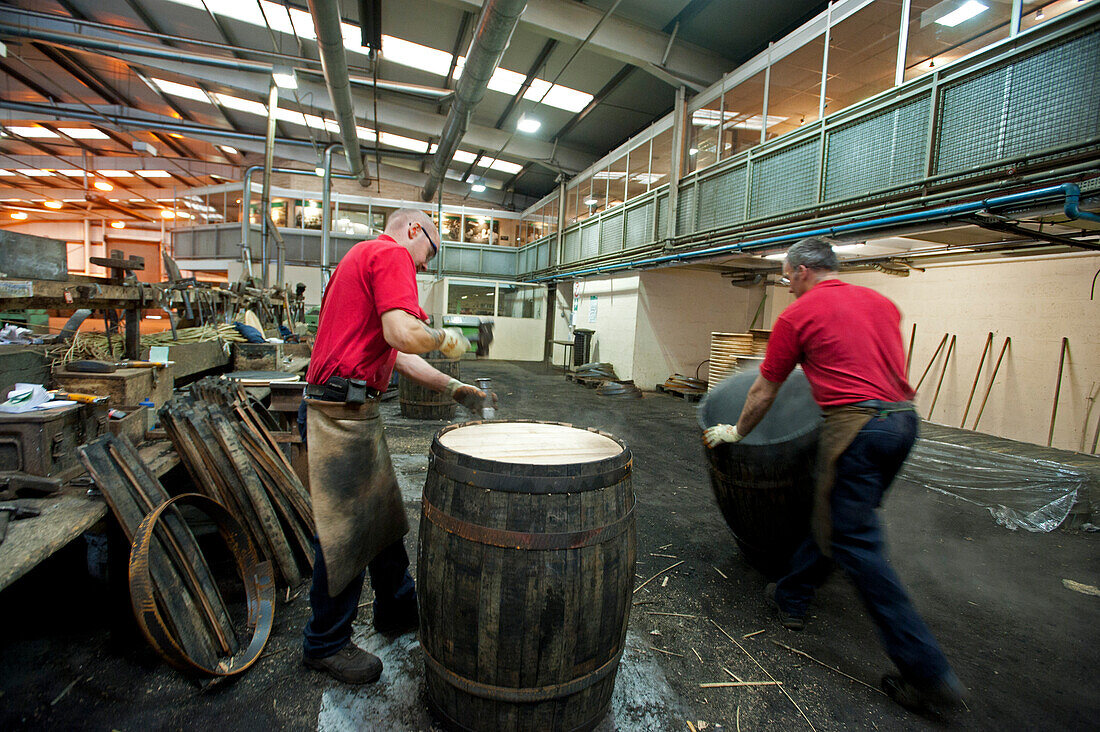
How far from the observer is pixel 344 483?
1808 mm

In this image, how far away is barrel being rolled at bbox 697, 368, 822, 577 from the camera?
2.34 metres

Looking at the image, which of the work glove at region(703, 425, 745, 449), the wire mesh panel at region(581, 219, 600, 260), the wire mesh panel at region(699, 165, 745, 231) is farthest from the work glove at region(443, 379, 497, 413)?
the wire mesh panel at region(581, 219, 600, 260)

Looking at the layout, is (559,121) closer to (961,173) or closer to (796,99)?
(796,99)

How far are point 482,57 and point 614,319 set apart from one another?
20.8 feet

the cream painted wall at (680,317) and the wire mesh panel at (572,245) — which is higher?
the wire mesh panel at (572,245)

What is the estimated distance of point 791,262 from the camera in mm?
2432

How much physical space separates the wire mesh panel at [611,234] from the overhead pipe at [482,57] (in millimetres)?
3782

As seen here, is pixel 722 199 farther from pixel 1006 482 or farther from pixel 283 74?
pixel 283 74

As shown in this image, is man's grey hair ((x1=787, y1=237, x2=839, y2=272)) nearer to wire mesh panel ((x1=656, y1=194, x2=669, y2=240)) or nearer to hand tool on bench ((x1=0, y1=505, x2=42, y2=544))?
hand tool on bench ((x1=0, y1=505, x2=42, y2=544))

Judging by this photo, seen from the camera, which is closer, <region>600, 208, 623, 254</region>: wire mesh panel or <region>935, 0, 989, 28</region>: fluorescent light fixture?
<region>935, 0, 989, 28</region>: fluorescent light fixture

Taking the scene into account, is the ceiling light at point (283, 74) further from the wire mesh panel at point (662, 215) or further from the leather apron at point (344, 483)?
the leather apron at point (344, 483)

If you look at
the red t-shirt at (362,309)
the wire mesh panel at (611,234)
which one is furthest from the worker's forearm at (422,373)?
the wire mesh panel at (611,234)

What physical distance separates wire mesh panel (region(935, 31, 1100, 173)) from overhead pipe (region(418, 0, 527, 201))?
4769 millimetres

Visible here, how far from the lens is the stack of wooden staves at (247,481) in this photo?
239cm
